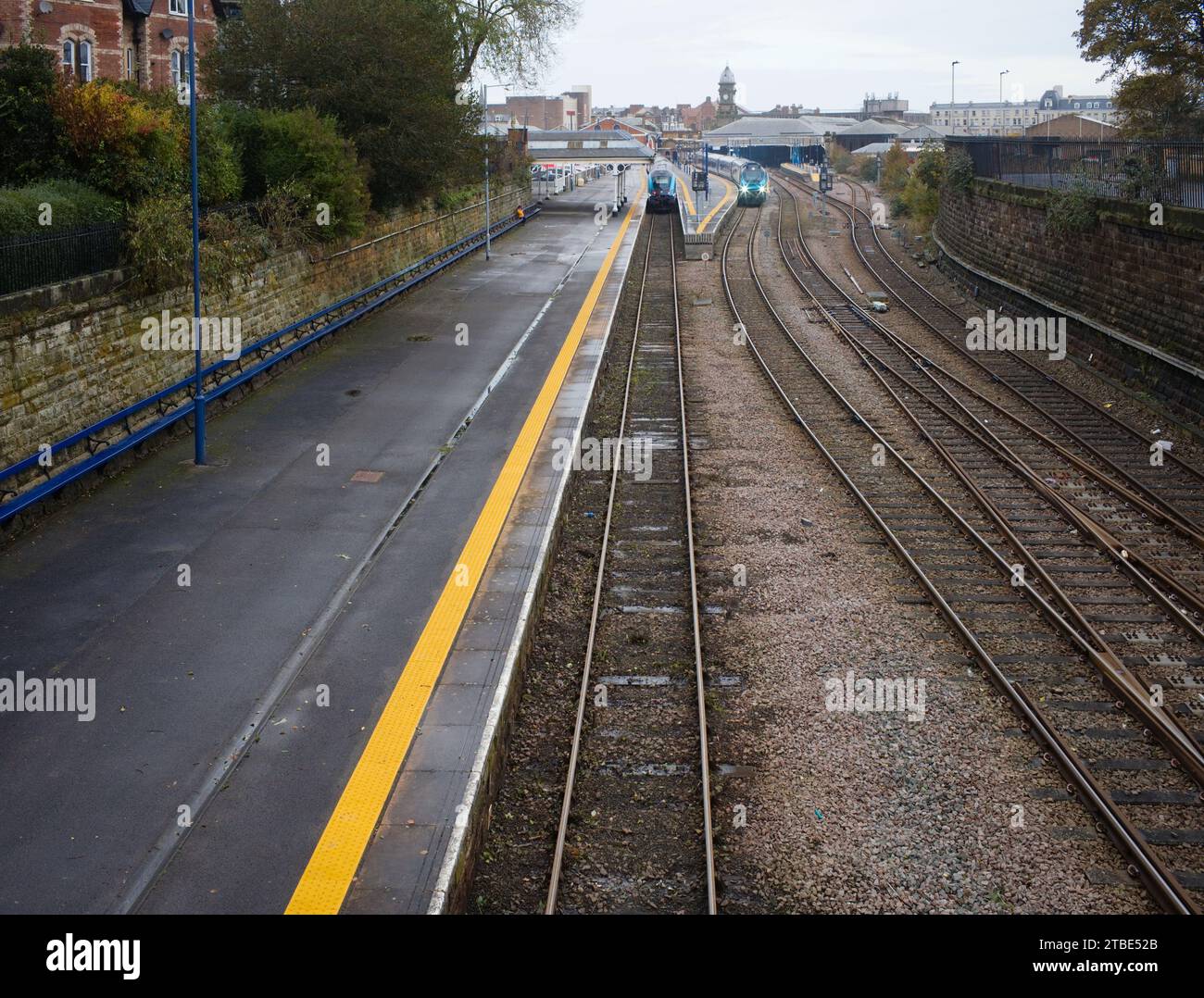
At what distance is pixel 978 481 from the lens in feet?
53.7

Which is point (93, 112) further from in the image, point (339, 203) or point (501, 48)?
point (501, 48)

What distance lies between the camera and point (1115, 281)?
22609 mm

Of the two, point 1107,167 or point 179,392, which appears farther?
point 1107,167

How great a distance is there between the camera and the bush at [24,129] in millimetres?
16906

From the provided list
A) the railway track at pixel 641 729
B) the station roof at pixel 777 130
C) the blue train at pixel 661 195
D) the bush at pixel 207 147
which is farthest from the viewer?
the station roof at pixel 777 130

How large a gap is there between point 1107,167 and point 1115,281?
3.59 metres

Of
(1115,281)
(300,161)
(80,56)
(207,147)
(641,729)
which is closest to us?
(641,729)

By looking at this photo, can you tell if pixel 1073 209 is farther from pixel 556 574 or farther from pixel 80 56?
pixel 80 56

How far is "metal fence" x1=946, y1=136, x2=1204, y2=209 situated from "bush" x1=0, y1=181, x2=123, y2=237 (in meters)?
17.3

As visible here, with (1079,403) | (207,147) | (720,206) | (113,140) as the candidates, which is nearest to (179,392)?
(113,140)

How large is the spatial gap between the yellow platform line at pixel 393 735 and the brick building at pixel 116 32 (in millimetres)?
20941

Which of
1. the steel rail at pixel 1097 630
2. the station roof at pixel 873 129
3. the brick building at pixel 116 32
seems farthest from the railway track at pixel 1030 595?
the station roof at pixel 873 129

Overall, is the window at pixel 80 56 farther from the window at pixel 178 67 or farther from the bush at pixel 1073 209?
the bush at pixel 1073 209

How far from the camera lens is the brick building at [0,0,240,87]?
32.7 meters
